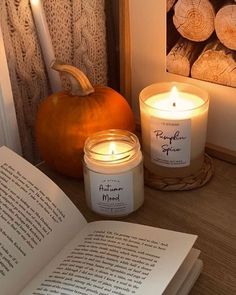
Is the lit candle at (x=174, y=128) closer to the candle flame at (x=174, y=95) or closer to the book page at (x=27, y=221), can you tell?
the candle flame at (x=174, y=95)

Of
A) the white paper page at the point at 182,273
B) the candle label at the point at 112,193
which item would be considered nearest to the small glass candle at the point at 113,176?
the candle label at the point at 112,193

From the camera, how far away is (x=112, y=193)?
0.55 meters

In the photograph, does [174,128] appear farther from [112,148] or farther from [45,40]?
[45,40]

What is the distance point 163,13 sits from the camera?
25.7 inches

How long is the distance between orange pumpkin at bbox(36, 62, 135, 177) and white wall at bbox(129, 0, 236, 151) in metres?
0.09

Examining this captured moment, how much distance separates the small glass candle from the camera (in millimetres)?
547

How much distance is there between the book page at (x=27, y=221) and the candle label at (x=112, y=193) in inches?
1.6

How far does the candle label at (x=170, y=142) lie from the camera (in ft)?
1.93

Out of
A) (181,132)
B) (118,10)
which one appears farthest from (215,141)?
(118,10)

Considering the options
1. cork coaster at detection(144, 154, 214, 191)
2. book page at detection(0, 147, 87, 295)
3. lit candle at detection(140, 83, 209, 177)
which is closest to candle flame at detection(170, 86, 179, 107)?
lit candle at detection(140, 83, 209, 177)

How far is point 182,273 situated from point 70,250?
118 millimetres

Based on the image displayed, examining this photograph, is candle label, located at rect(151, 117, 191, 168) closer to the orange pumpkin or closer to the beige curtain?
the orange pumpkin

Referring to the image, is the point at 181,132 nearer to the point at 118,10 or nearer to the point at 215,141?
the point at 215,141

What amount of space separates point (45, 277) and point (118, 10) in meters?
0.45
